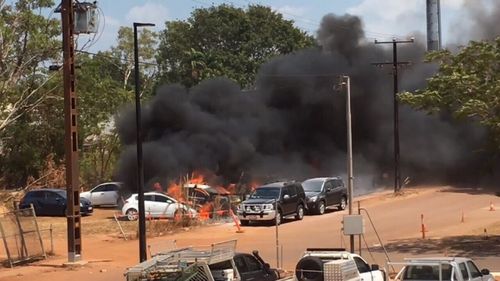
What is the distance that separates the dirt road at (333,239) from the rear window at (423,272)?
6266mm

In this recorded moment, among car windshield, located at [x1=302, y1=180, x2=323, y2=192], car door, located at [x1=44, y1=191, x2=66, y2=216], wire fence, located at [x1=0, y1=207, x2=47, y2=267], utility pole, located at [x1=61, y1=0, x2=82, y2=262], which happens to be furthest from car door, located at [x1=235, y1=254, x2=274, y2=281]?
car door, located at [x1=44, y1=191, x2=66, y2=216]

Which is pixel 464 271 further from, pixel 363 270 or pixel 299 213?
pixel 299 213

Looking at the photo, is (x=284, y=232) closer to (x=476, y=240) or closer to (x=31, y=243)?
(x=476, y=240)

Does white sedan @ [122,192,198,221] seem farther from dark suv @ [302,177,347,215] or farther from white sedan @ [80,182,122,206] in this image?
white sedan @ [80,182,122,206]

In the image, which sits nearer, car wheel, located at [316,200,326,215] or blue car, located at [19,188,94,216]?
car wheel, located at [316,200,326,215]

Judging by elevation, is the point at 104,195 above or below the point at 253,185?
below

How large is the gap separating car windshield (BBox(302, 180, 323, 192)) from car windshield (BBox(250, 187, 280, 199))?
3.86m

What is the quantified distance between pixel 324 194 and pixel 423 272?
78.8 feet

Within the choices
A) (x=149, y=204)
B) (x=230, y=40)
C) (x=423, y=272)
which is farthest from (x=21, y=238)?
(x=230, y=40)

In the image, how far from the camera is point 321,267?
15.8 meters

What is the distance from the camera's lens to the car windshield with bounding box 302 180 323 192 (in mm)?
40156

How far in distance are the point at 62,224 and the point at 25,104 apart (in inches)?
424

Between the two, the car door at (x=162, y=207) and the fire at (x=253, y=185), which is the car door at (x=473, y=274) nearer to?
the car door at (x=162, y=207)

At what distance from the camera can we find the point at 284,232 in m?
33.3
